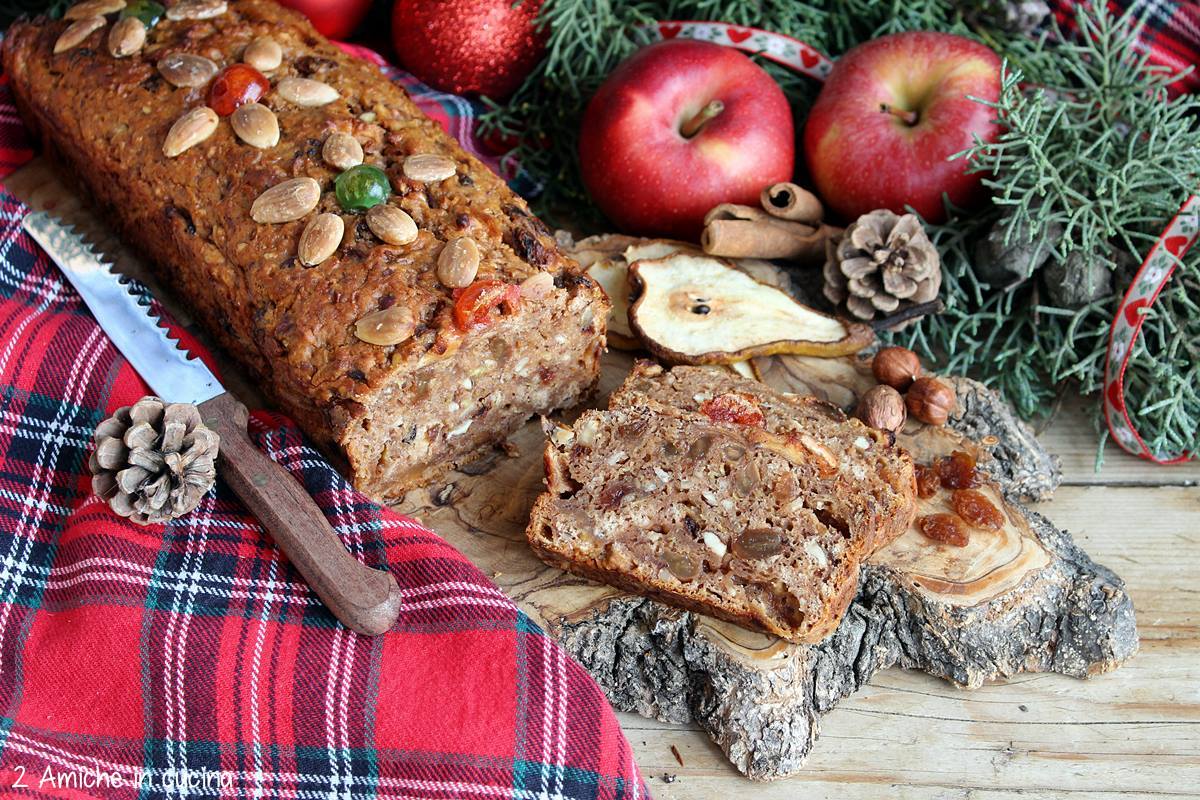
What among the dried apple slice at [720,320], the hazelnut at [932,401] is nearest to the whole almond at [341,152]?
the dried apple slice at [720,320]

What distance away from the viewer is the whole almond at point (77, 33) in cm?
302

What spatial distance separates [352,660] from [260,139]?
1.32 metres

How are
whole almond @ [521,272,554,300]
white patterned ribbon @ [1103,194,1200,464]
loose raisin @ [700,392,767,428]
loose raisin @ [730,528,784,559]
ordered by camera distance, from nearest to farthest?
loose raisin @ [730,528,784,559] < whole almond @ [521,272,554,300] < loose raisin @ [700,392,767,428] < white patterned ribbon @ [1103,194,1200,464]

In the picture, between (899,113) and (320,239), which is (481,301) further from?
(899,113)

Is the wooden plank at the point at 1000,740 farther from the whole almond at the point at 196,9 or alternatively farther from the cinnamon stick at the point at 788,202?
the whole almond at the point at 196,9

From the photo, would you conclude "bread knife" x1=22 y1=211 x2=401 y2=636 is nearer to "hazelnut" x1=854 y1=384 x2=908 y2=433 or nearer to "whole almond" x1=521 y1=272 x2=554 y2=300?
"whole almond" x1=521 y1=272 x2=554 y2=300

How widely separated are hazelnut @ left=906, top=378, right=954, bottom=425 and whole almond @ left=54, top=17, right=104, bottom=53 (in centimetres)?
244

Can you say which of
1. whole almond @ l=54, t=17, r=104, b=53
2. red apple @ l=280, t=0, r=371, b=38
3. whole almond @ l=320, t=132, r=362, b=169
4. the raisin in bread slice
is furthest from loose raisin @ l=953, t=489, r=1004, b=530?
whole almond @ l=54, t=17, r=104, b=53

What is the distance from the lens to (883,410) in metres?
2.77

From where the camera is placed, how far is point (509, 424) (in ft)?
9.42

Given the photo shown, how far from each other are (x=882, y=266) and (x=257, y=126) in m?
1.68

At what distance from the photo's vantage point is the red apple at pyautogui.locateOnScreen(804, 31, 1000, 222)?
10.3 ft

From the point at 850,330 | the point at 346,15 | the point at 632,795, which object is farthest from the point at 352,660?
the point at 346,15

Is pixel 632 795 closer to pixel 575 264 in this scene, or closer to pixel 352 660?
pixel 352 660
